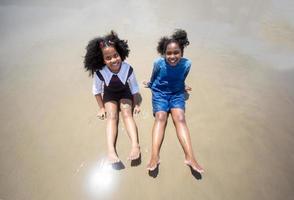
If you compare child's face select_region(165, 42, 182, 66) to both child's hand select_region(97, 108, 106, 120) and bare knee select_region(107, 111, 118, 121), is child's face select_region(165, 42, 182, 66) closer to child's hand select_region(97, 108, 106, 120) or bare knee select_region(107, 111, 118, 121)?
bare knee select_region(107, 111, 118, 121)

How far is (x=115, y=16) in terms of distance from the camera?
5863 mm

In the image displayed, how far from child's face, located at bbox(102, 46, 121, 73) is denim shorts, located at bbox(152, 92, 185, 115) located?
0.65 m

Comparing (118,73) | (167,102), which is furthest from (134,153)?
(118,73)

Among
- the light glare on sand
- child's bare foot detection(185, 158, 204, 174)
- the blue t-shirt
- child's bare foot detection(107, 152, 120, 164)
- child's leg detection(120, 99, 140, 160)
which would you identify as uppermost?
the blue t-shirt

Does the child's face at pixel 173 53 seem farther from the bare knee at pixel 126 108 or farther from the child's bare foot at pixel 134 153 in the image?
the child's bare foot at pixel 134 153

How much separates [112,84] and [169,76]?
0.72 metres

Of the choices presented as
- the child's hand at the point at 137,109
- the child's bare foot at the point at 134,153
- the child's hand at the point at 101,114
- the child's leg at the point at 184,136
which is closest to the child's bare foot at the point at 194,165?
the child's leg at the point at 184,136

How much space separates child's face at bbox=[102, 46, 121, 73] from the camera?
2.87 m

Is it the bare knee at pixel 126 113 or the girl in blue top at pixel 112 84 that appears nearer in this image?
the girl in blue top at pixel 112 84

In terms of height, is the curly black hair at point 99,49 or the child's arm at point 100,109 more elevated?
the curly black hair at point 99,49

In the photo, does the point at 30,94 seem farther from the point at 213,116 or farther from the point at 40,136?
the point at 213,116

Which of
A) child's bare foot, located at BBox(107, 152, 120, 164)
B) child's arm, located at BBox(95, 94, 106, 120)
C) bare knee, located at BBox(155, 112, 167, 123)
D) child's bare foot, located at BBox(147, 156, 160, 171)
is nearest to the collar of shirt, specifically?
child's arm, located at BBox(95, 94, 106, 120)

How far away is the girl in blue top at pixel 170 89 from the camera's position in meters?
2.97

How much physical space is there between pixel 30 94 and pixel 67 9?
3310mm
